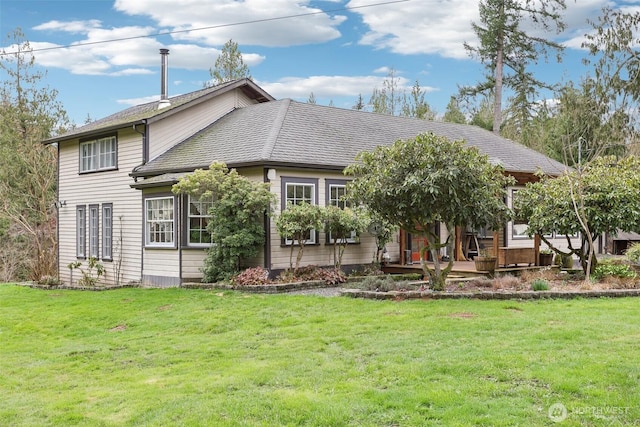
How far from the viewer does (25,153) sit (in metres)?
27.5

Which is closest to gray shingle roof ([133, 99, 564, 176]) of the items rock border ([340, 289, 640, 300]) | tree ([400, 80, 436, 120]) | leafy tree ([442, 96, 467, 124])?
rock border ([340, 289, 640, 300])

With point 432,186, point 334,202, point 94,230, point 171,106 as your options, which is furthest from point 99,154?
point 432,186

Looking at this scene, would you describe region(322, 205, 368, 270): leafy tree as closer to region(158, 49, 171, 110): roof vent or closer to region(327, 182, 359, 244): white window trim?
region(327, 182, 359, 244): white window trim

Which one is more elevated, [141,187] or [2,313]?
[141,187]

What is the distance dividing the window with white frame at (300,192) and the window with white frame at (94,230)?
25.0 ft

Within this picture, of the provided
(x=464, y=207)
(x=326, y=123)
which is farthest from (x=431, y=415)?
(x=326, y=123)

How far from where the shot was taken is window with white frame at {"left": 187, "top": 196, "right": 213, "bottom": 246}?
14.4 meters

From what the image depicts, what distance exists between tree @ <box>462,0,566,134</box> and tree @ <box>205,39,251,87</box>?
13165 millimetres

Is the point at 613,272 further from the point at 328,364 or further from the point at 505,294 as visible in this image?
the point at 328,364

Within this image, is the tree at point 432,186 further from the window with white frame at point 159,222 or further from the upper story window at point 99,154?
the upper story window at point 99,154

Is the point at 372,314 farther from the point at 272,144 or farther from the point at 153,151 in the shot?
the point at 153,151

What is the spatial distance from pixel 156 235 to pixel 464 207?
8.39 meters

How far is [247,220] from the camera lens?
43.3 feet

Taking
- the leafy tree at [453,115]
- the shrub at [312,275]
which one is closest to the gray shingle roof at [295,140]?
the shrub at [312,275]
